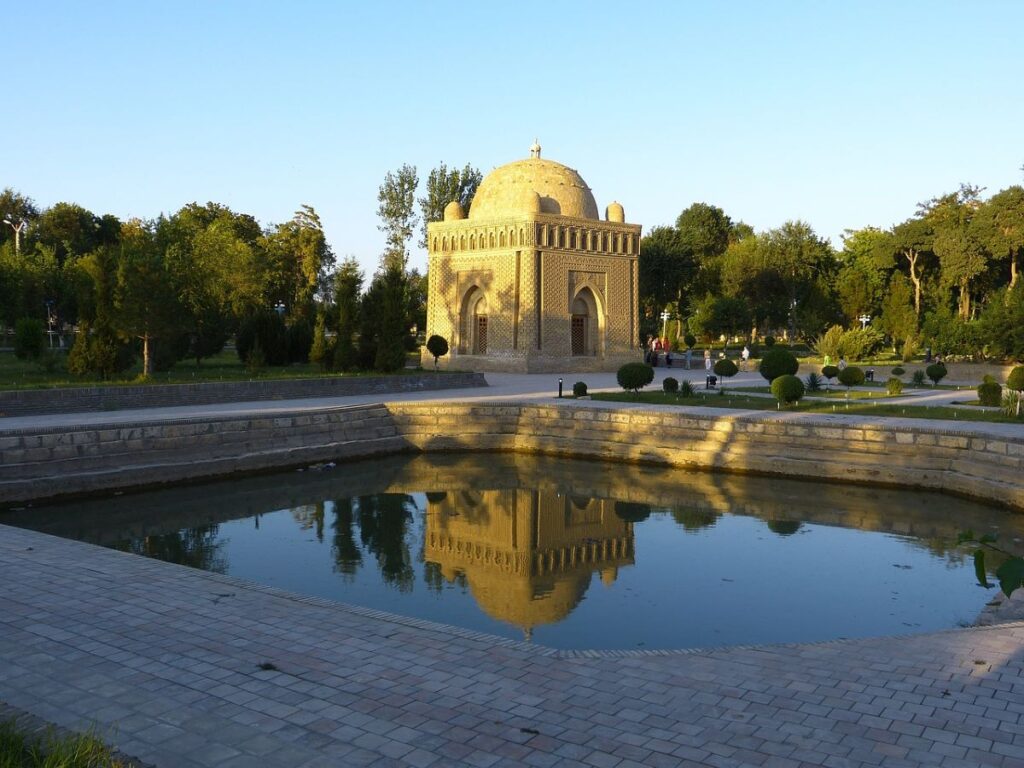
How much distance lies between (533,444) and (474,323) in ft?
57.6

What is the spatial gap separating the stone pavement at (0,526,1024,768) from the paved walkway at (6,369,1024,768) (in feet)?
0.04

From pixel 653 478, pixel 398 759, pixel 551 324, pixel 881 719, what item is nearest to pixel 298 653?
pixel 398 759

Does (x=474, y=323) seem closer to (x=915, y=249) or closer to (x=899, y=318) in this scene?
(x=899, y=318)

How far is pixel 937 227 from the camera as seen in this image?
47469 mm

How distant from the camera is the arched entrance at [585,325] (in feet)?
A: 116

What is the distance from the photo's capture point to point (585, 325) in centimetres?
3572

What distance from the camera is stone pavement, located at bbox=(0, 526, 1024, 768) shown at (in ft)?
14.3

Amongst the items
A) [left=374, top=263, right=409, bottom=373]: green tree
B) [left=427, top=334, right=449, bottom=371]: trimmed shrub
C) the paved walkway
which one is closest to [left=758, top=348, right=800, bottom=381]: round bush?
[left=374, top=263, right=409, bottom=373]: green tree

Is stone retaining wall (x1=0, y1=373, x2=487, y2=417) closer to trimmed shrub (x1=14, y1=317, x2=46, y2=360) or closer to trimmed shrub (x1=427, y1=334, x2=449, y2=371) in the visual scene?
trimmed shrub (x1=14, y1=317, x2=46, y2=360)

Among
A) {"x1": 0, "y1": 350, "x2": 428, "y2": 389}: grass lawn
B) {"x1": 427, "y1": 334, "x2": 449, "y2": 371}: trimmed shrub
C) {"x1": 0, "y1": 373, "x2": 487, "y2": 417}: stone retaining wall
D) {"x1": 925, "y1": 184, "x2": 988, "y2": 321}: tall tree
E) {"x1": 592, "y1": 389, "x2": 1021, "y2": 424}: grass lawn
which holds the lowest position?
{"x1": 592, "y1": 389, "x2": 1021, "y2": 424}: grass lawn

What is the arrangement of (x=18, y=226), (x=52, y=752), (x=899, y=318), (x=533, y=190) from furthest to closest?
(x=18, y=226), (x=899, y=318), (x=533, y=190), (x=52, y=752)

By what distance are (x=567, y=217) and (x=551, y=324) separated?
414cm

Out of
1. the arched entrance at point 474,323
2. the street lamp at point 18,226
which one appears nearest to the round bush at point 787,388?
the arched entrance at point 474,323

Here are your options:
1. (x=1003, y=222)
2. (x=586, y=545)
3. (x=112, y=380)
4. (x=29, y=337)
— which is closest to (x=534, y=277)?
(x=112, y=380)
